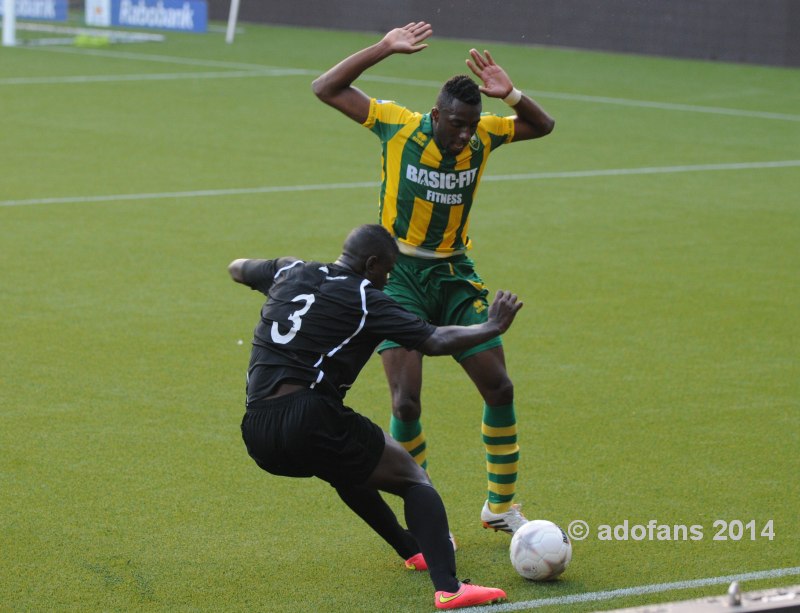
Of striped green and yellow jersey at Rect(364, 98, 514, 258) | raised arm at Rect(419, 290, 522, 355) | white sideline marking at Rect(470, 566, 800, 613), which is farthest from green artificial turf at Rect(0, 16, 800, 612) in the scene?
striped green and yellow jersey at Rect(364, 98, 514, 258)

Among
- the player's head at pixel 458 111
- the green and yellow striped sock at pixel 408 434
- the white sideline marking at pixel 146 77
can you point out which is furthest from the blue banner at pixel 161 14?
the green and yellow striped sock at pixel 408 434

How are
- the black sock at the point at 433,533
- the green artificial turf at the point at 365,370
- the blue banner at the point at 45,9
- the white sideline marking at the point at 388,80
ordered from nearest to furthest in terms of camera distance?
the black sock at the point at 433,533 → the green artificial turf at the point at 365,370 → the white sideline marking at the point at 388,80 → the blue banner at the point at 45,9

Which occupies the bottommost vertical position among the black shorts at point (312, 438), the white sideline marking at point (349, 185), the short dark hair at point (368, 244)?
the white sideline marking at point (349, 185)

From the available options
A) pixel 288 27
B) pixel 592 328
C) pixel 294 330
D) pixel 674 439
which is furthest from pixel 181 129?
pixel 288 27

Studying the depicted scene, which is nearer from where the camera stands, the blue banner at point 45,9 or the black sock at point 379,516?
the black sock at point 379,516

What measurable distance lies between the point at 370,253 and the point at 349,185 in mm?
10606

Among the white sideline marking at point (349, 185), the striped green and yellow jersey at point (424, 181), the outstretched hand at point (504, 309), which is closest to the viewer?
the outstretched hand at point (504, 309)

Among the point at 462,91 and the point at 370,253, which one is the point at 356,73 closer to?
the point at 462,91

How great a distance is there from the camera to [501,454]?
6.67m

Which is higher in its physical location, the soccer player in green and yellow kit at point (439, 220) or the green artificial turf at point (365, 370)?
the soccer player in green and yellow kit at point (439, 220)

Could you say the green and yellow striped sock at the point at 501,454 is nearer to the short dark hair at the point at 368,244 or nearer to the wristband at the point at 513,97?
the short dark hair at the point at 368,244

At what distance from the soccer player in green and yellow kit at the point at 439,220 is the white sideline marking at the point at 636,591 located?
71 centimetres

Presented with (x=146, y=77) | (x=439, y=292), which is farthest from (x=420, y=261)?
(x=146, y=77)

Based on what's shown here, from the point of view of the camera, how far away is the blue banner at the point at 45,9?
3466 centimetres
